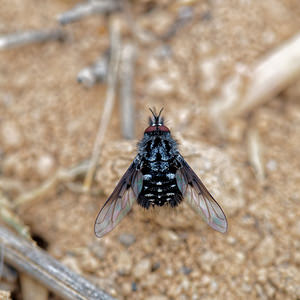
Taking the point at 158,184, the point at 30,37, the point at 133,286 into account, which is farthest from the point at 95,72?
the point at 133,286

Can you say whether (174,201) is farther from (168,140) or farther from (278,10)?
(278,10)

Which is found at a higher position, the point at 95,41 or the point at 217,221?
the point at 95,41

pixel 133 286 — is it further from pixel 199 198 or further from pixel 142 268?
pixel 199 198

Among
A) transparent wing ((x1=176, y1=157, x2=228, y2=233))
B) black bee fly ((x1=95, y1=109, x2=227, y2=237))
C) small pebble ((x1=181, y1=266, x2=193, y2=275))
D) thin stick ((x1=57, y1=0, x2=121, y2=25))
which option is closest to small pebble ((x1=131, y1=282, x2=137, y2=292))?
small pebble ((x1=181, y1=266, x2=193, y2=275))

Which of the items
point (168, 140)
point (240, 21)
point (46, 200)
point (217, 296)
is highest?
point (240, 21)

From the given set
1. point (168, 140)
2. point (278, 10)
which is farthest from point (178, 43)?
point (168, 140)
